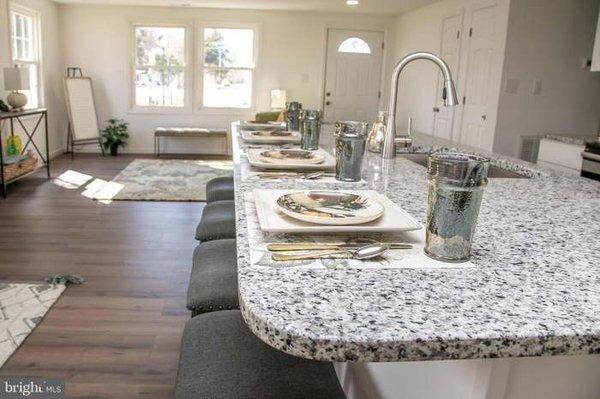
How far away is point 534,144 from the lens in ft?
17.2

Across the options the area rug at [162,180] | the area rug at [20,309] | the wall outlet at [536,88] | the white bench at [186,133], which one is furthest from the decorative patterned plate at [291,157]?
the white bench at [186,133]

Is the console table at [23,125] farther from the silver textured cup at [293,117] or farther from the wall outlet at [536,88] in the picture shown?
the wall outlet at [536,88]

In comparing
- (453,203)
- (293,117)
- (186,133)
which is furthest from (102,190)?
(453,203)

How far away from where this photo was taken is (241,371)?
1053mm

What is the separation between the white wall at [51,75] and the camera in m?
7.06

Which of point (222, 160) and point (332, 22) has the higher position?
point (332, 22)

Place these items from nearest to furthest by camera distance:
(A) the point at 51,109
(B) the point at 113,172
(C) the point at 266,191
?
(C) the point at 266,191
(B) the point at 113,172
(A) the point at 51,109

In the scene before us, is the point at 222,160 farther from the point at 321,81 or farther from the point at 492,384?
the point at 492,384

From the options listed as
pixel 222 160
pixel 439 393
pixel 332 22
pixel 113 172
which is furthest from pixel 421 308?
pixel 332 22

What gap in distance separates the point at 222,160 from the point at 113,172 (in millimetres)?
1814

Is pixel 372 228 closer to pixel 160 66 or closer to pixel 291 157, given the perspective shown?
pixel 291 157

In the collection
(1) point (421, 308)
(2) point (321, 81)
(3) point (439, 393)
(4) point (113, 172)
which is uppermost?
(2) point (321, 81)

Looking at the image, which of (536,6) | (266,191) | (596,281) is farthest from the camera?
(536,6)

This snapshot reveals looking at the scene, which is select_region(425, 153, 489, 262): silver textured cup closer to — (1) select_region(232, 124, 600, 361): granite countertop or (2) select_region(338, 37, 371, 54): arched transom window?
(1) select_region(232, 124, 600, 361): granite countertop
